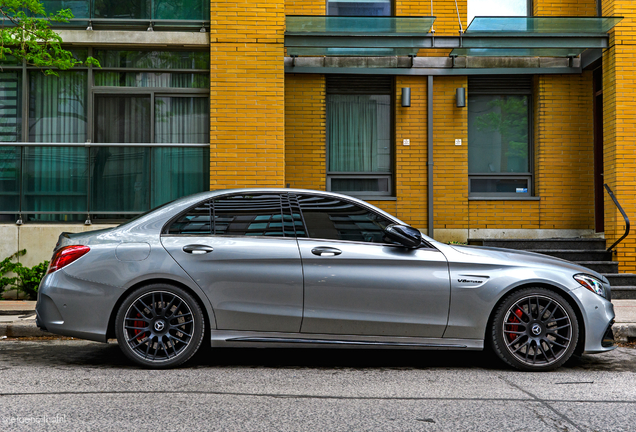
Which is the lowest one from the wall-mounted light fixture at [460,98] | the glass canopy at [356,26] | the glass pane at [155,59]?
the wall-mounted light fixture at [460,98]

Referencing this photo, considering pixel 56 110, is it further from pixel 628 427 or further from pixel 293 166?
pixel 628 427

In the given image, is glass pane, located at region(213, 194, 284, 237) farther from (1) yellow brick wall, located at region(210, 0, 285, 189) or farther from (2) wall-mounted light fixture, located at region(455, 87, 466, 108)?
(2) wall-mounted light fixture, located at region(455, 87, 466, 108)

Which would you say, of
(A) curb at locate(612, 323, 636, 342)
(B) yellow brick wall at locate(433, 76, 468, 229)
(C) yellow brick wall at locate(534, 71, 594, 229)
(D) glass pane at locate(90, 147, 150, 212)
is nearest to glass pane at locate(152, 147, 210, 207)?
(D) glass pane at locate(90, 147, 150, 212)

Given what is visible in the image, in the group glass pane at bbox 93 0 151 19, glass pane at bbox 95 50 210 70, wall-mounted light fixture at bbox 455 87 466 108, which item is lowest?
wall-mounted light fixture at bbox 455 87 466 108

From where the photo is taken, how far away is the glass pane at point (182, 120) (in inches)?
414

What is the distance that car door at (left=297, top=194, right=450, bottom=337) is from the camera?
17.3 feet

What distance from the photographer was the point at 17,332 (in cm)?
719

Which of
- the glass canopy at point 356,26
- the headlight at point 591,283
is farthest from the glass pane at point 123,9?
the headlight at point 591,283

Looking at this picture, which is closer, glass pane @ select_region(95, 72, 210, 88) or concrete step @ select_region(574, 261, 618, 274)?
concrete step @ select_region(574, 261, 618, 274)

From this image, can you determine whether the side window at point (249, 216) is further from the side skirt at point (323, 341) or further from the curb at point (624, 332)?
the curb at point (624, 332)

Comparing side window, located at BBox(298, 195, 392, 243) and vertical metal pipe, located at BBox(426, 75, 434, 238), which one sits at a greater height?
vertical metal pipe, located at BBox(426, 75, 434, 238)

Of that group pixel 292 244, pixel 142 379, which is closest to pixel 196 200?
pixel 292 244

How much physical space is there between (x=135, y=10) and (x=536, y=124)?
24.6 feet

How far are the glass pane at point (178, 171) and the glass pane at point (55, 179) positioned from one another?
1.17 m
